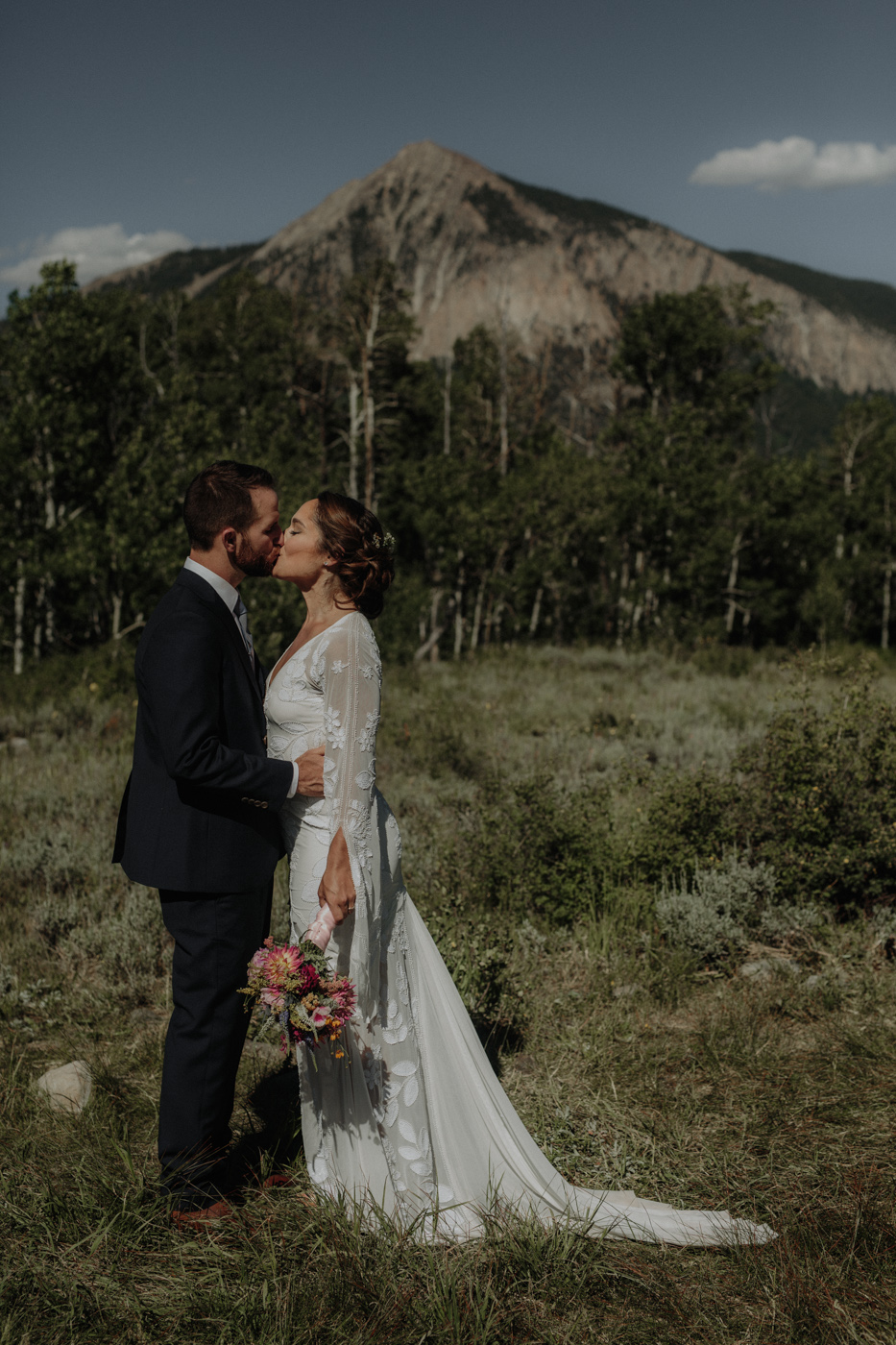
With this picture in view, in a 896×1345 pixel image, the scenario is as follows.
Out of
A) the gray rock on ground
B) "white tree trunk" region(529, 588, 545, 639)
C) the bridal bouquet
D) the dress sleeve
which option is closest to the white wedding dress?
the dress sleeve

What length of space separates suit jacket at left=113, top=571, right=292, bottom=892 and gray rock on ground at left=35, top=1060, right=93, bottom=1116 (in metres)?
1.36

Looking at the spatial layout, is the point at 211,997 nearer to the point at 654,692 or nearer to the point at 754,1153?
the point at 754,1153

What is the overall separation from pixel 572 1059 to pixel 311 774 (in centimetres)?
203

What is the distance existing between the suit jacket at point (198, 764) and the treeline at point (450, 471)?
11.3 m

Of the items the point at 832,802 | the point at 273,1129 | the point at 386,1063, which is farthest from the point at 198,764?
the point at 832,802

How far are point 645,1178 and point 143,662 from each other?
2547 mm

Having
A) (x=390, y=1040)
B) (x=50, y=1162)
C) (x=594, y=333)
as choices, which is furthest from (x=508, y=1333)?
(x=594, y=333)

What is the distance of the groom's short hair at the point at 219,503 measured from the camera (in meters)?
2.62

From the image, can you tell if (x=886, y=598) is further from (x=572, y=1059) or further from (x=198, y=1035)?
(x=198, y=1035)

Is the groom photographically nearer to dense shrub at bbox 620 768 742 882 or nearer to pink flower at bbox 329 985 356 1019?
pink flower at bbox 329 985 356 1019

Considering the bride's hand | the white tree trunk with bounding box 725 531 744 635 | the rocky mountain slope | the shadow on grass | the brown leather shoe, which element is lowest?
the shadow on grass

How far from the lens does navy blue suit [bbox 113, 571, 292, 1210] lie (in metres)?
2.49

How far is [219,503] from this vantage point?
2.62m

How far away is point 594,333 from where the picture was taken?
4063 inches
